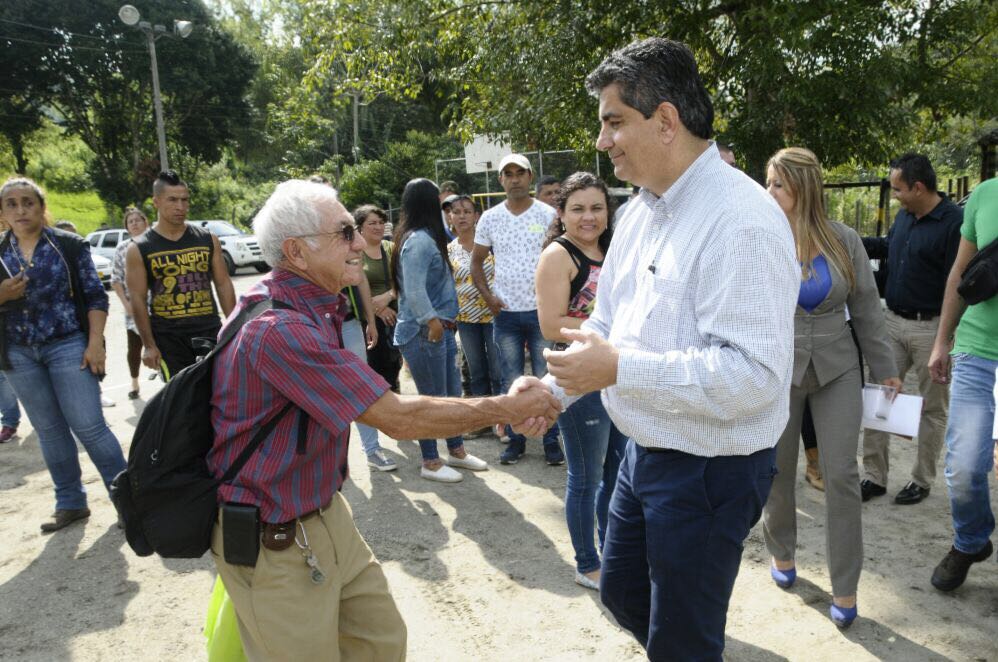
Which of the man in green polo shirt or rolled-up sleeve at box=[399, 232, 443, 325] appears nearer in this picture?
the man in green polo shirt

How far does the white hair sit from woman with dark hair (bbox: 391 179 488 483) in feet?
9.60

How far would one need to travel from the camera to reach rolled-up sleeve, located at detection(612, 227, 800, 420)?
185 cm

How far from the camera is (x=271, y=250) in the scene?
2.31 metres

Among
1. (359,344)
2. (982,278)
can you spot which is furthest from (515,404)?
(359,344)

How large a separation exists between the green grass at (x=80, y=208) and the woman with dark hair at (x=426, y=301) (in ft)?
123

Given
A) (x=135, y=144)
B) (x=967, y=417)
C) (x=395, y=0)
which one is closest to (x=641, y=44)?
(x=967, y=417)

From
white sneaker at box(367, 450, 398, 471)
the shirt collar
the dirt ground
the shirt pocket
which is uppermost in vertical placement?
the shirt collar

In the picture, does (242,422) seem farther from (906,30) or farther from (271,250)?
(906,30)

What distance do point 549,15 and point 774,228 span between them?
27.9ft

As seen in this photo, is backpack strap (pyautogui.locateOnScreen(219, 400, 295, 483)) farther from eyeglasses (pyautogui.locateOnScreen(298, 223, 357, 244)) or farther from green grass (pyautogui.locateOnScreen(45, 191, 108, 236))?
green grass (pyautogui.locateOnScreen(45, 191, 108, 236))

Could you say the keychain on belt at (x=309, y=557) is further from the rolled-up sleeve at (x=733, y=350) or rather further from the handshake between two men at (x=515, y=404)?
the rolled-up sleeve at (x=733, y=350)

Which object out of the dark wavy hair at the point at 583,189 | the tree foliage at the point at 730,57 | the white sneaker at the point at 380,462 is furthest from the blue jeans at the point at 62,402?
the tree foliage at the point at 730,57

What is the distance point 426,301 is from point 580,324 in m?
1.69

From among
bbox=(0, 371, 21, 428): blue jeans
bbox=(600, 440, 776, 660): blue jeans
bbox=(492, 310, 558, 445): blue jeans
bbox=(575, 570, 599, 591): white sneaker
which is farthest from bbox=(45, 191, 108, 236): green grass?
bbox=(600, 440, 776, 660): blue jeans
